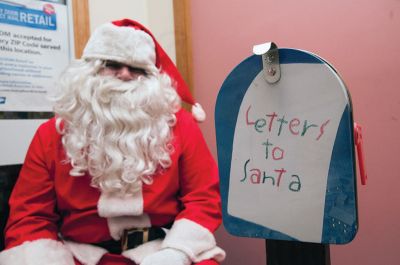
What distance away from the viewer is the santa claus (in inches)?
40.3

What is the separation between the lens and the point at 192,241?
1010 mm

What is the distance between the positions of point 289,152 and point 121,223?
0.59 meters

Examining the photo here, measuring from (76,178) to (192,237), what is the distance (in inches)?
15.2

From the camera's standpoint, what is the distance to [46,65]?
136cm

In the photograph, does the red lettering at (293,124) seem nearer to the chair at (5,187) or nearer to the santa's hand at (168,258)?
the santa's hand at (168,258)

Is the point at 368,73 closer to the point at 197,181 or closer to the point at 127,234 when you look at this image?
the point at 197,181

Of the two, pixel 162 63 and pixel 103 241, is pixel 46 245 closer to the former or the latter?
pixel 103 241

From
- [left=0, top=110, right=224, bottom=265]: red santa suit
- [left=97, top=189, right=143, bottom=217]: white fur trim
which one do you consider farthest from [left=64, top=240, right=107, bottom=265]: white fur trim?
[left=97, top=189, right=143, bottom=217]: white fur trim

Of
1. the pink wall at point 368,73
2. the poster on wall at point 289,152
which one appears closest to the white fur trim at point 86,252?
the poster on wall at point 289,152

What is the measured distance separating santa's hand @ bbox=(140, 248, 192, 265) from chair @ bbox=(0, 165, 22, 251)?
1.75ft

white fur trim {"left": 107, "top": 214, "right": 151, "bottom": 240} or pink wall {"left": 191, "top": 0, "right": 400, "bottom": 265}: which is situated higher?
pink wall {"left": 191, "top": 0, "right": 400, "bottom": 265}

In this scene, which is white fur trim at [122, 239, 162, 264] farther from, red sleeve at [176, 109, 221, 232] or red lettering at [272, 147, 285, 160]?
red lettering at [272, 147, 285, 160]

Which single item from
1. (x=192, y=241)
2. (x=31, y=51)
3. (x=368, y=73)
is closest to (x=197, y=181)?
(x=192, y=241)

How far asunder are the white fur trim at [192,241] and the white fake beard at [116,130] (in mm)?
161
